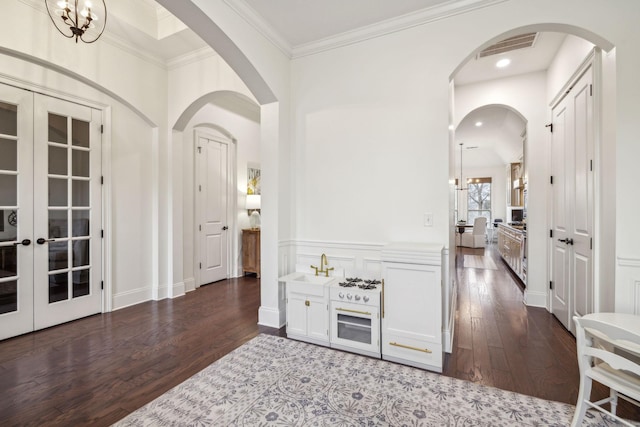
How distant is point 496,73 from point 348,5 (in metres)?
2.54

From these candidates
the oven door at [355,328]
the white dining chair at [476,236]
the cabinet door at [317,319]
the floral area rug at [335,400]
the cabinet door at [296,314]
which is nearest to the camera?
the floral area rug at [335,400]

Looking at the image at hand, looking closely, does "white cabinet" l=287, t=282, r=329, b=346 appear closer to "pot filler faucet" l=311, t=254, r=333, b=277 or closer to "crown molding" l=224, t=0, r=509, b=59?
"pot filler faucet" l=311, t=254, r=333, b=277

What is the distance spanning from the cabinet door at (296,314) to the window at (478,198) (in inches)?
424

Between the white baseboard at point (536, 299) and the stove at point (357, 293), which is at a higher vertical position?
the stove at point (357, 293)

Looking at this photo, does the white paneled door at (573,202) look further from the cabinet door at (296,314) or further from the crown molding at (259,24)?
the crown molding at (259,24)

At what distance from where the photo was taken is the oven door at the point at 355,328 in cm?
253

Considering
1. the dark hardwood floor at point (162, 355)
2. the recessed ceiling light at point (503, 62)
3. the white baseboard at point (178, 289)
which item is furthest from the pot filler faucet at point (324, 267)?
the recessed ceiling light at point (503, 62)

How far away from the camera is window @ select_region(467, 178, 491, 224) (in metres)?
11.5

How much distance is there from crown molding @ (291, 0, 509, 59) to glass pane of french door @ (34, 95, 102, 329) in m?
2.72

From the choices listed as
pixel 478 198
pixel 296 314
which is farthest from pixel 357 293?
pixel 478 198

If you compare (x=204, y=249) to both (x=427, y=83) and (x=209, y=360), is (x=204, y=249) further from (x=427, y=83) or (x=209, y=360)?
(x=427, y=83)

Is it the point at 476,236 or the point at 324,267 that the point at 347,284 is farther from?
the point at 476,236

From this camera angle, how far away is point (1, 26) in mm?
2686

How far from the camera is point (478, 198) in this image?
38.5 ft
